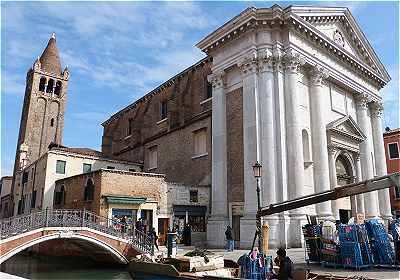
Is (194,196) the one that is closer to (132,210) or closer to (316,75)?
(132,210)

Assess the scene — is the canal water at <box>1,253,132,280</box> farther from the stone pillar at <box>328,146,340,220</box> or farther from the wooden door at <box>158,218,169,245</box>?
the stone pillar at <box>328,146,340,220</box>

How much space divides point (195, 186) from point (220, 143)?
3257mm

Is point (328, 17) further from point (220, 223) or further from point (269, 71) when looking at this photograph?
point (220, 223)

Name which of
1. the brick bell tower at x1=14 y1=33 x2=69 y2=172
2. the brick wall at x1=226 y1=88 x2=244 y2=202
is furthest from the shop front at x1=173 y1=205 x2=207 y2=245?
the brick bell tower at x1=14 y1=33 x2=69 y2=172

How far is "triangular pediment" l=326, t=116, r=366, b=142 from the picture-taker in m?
21.5

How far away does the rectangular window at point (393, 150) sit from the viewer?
32469mm

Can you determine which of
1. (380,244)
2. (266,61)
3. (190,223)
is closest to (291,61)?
(266,61)

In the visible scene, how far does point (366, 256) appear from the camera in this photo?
11.8 meters

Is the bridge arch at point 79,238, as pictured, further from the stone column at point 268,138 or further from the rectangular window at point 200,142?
the rectangular window at point 200,142

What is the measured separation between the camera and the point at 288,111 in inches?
757

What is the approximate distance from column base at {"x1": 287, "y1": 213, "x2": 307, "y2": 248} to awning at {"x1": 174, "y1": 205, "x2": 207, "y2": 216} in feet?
21.0

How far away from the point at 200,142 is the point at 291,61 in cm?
836

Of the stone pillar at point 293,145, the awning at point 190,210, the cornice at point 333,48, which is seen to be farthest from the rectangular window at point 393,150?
the awning at point 190,210

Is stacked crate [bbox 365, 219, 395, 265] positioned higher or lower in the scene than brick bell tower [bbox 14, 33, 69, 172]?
lower
